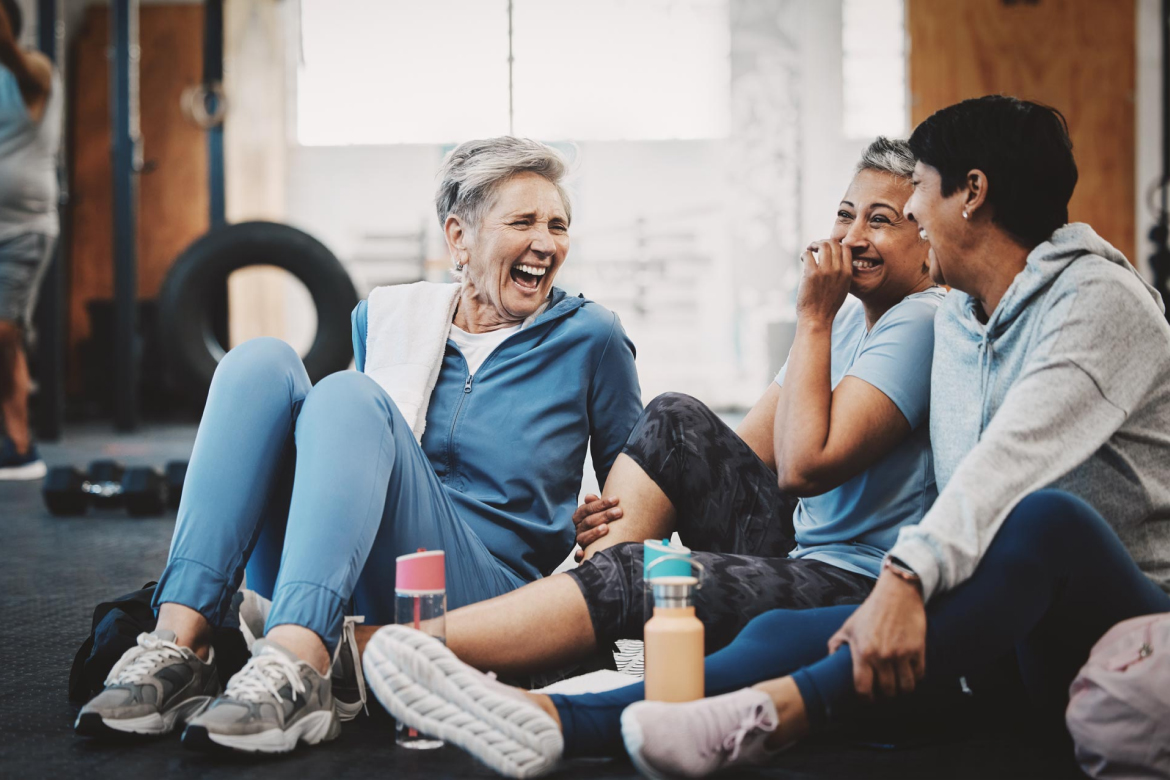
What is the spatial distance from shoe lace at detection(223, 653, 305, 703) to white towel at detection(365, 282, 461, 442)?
424 millimetres

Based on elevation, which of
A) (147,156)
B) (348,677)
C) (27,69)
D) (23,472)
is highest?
(147,156)

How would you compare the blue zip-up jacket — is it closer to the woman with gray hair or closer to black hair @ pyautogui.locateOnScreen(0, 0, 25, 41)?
the woman with gray hair

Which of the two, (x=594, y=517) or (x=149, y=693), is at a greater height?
(x=594, y=517)

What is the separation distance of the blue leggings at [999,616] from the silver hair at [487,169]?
2.64ft

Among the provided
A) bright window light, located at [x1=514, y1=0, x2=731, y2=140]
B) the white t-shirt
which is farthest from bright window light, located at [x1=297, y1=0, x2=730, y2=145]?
the white t-shirt

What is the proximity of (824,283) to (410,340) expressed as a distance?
0.60 metres

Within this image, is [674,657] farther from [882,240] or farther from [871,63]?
[871,63]

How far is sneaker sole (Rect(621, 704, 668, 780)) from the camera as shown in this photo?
1020 millimetres

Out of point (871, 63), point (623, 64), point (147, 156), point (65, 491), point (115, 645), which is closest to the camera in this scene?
point (115, 645)

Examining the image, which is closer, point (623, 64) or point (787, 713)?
point (787, 713)

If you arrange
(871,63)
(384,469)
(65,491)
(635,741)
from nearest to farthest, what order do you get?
(635,741) < (384,469) < (65,491) < (871,63)

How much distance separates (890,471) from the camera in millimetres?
1340

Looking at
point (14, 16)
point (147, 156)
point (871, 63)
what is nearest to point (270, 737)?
point (14, 16)

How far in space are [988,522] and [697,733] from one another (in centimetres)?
36
